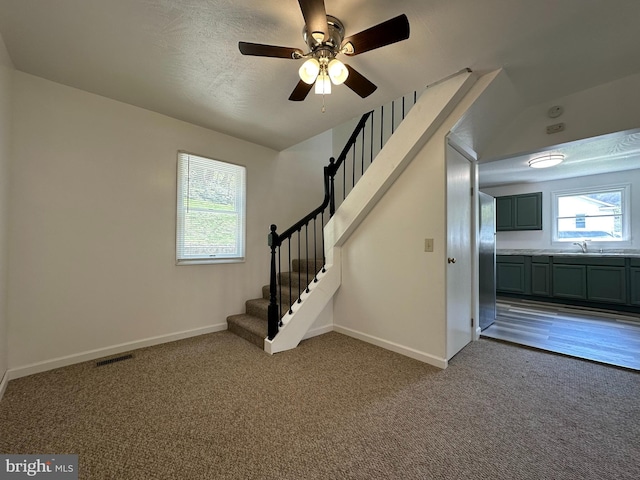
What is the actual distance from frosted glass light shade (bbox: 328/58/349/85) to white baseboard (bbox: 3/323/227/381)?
2.97 meters

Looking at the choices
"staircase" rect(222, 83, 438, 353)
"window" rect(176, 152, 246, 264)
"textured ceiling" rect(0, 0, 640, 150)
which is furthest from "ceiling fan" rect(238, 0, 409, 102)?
"window" rect(176, 152, 246, 264)

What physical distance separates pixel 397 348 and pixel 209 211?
2.65 m

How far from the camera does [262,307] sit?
10.3 ft

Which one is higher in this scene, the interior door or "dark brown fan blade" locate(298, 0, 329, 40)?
"dark brown fan blade" locate(298, 0, 329, 40)

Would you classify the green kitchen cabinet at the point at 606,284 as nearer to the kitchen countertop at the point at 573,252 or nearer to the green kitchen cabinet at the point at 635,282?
the green kitchen cabinet at the point at 635,282

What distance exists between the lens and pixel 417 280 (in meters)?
2.55

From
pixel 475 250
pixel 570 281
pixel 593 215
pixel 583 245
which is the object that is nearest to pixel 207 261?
pixel 475 250

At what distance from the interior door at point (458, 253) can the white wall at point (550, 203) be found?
3541 millimetres

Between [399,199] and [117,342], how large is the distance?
10.4 feet

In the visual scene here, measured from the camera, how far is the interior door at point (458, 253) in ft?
8.10

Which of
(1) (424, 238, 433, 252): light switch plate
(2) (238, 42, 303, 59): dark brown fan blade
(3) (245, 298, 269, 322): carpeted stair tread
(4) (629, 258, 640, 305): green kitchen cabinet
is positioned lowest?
(3) (245, 298, 269, 322): carpeted stair tread

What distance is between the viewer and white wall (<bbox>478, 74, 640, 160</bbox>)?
2.15 metres

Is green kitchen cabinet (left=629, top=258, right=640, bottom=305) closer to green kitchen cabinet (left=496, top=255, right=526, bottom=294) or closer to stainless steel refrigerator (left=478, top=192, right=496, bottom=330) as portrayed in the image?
green kitchen cabinet (left=496, top=255, right=526, bottom=294)

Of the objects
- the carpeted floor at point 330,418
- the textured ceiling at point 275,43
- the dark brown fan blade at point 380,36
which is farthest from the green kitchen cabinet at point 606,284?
the dark brown fan blade at point 380,36
